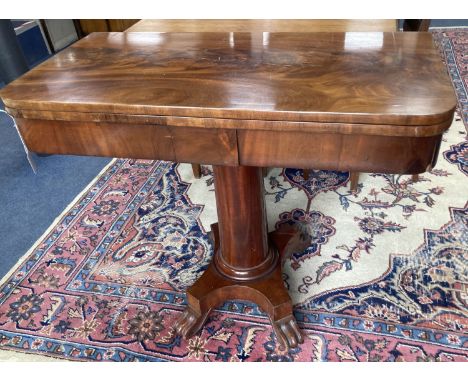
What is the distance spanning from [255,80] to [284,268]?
850 millimetres

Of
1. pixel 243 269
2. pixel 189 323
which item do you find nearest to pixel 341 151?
pixel 243 269

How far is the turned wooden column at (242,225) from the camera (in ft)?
3.76

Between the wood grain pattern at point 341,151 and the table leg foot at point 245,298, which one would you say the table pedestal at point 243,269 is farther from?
the wood grain pattern at point 341,151

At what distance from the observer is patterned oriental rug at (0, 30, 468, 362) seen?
129 cm

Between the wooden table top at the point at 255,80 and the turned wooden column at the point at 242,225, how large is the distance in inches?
11.4

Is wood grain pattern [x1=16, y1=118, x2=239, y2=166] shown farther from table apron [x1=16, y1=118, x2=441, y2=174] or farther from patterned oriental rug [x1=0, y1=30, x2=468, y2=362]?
patterned oriental rug [x1=0, y1=30, x2=468, y2=362]

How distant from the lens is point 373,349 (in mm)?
1242

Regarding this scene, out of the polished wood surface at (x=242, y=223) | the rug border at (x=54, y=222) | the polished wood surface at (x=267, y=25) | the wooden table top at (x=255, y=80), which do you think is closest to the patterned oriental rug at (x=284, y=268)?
the rug border at (x=54, y=222)

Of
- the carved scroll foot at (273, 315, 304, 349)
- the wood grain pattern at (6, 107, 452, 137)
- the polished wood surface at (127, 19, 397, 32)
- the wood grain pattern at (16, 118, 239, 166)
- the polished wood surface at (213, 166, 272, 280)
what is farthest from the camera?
the polished wood surface at (127, 19, 397, 32)

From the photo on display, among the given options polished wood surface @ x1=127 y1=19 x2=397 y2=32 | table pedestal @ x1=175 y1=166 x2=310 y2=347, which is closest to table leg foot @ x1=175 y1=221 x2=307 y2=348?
table pedestal @ x1=175 y1=166 x2=310 y2=347

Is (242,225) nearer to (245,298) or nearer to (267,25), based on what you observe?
(245,298)

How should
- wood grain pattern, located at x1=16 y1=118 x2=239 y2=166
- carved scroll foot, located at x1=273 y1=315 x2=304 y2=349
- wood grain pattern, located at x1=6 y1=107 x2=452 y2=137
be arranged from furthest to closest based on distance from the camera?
carved scroll foot, located at x1=273 y1=315 x2=304 y2=349 → wood grain pattern, located at x1=16 y1=118 x2=239 y2=166 → wood grain pattern, located at x1=6 y1=107 x2=452 y2=137

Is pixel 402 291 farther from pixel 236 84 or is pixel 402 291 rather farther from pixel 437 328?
pixel 236 84

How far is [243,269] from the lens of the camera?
4.39 ft
